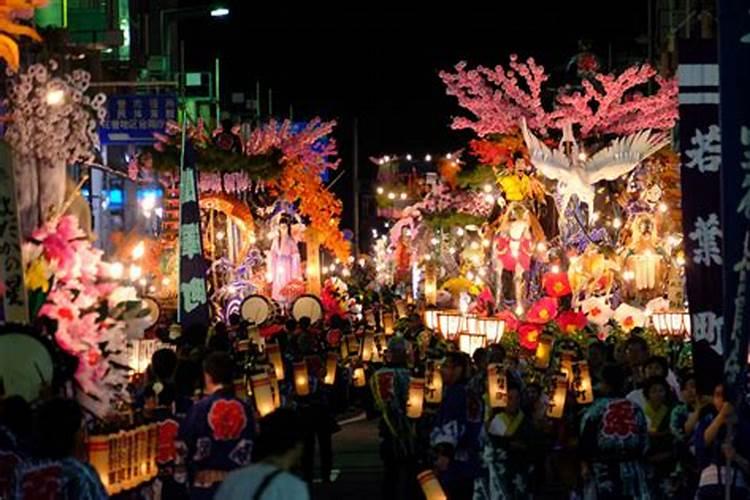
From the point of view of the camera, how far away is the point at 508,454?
1527cm

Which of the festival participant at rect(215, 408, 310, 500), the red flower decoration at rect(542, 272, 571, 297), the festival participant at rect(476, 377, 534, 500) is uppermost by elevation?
the red flower decoration at rect(542, 272, 571, 297)

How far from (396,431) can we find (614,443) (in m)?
4.27

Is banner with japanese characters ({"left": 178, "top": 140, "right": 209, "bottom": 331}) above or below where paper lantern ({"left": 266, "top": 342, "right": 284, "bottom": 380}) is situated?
above

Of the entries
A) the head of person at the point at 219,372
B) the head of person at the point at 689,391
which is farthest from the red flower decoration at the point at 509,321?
the head of person at the point at 219,372

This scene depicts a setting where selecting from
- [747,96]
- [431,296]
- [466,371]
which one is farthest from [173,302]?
[747,96]

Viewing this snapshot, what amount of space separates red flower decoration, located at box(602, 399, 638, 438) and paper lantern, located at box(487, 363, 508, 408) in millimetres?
2505

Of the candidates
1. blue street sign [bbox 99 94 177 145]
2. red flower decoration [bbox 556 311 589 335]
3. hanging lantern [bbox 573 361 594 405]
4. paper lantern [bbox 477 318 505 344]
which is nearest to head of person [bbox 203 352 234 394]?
hanging lantern [bbox 573 361 594 405]

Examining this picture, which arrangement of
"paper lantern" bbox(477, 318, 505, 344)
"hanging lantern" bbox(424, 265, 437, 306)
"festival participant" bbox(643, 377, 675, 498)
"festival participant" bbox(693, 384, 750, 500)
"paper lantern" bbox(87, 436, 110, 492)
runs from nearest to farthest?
1. "paper lantern" bbox(87, 436, 110, 492)
2. "festival participant" bbox(693, 384, 750, 500)
3. "festival participant" bbox(643, 377, 675, 498)
4. "paper lantern" bbox(477, 318, 505, 344)
5. "hanging lantern" bbox(424, 265, 437, 306)

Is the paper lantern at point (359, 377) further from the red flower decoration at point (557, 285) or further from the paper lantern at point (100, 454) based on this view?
the paper lantern at point (100, 454)

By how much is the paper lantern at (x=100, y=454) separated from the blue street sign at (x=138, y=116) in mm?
24026

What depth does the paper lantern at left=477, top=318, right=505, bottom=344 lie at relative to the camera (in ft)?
84.0

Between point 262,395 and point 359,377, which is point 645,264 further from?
point 262,395

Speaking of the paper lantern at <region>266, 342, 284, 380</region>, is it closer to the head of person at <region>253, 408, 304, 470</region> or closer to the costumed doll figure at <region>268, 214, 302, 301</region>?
the head of person at <region>253, 408, 304, 470</region>

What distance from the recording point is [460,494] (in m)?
15.3
